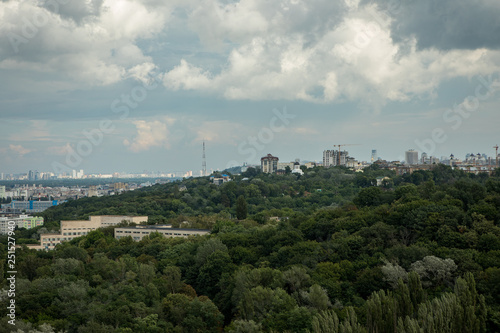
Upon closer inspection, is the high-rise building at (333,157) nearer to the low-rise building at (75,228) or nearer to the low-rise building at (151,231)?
the low-rise building at (75,228)

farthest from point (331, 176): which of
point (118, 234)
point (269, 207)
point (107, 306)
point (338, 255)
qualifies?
point (107, 306)

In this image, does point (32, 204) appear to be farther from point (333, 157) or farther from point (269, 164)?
point (333, 157)

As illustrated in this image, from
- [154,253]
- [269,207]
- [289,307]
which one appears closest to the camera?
[289,307]

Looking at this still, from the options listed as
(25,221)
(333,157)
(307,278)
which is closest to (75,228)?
(25,221)

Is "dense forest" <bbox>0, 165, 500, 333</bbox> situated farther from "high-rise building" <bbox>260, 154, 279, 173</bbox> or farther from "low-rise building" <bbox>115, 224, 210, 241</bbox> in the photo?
"high-rise building" <bbox>260, 154, 279, 173</bbox>

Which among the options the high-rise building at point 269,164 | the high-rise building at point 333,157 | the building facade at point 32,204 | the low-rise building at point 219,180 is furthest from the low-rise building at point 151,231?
the high-rise building at point 333,157

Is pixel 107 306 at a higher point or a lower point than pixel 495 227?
lower

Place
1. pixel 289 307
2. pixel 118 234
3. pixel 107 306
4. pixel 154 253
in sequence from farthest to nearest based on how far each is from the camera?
1. pixel 118 234
2. pixel 154 253
3. pixel 107 306
4. pixel 289 307

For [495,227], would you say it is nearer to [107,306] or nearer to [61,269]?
[107,306]

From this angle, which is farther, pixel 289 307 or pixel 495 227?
pixel 495 227
